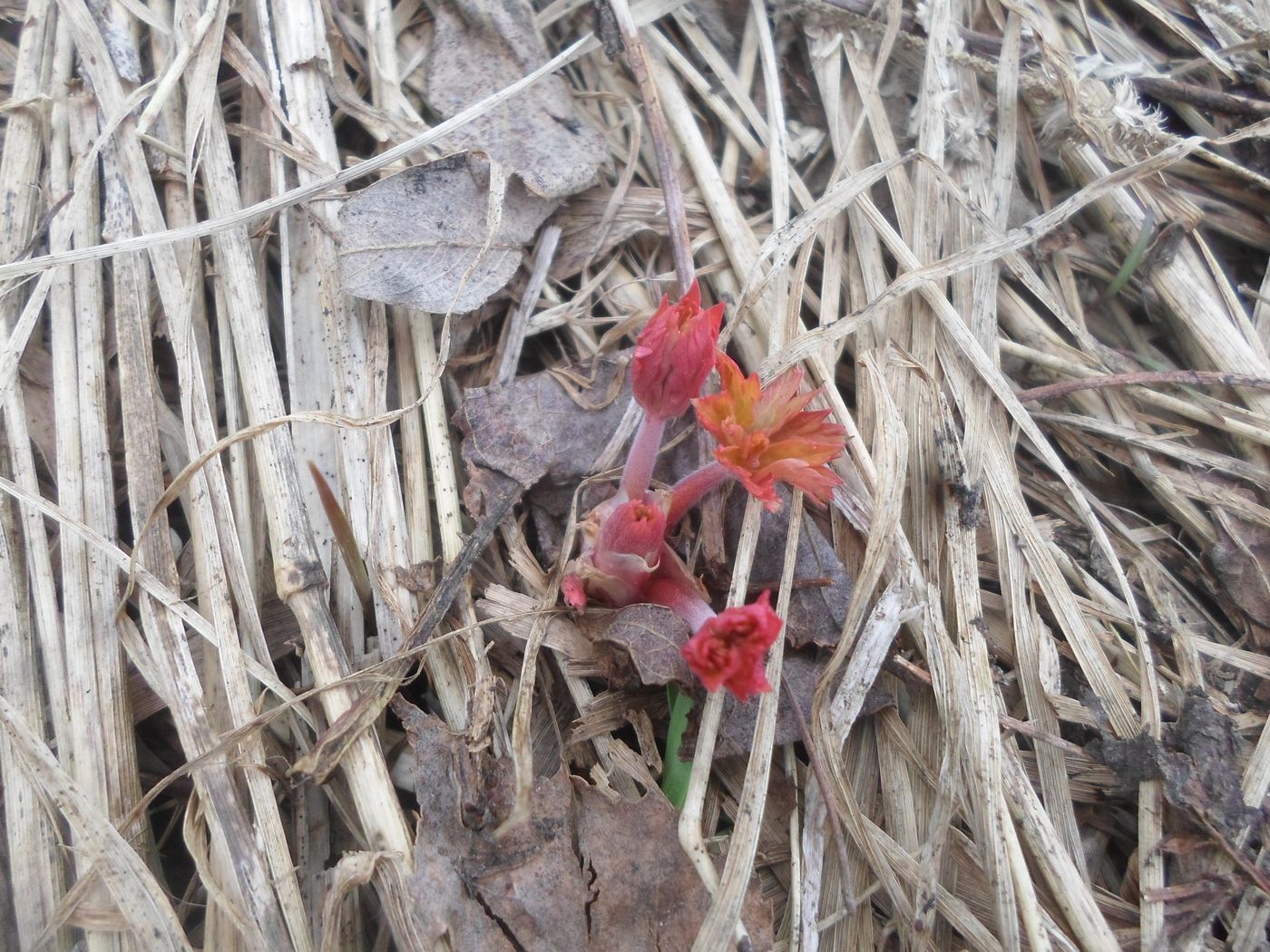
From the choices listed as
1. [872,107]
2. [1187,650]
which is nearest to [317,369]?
[872,107]

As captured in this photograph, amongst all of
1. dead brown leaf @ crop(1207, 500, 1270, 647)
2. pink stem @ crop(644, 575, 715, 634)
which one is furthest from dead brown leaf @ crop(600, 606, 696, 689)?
dead brown leaf @ crop(1207, 500, 1270, 647)

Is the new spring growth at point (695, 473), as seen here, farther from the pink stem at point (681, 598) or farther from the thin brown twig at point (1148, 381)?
the thin brown twig at point (1148, 381)

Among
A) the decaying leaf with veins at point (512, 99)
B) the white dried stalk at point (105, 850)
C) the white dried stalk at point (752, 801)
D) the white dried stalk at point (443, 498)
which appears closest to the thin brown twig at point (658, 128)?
the decaying leaf with veins at point (512, 99)

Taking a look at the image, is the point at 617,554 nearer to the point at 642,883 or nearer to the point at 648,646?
the point at 648,646

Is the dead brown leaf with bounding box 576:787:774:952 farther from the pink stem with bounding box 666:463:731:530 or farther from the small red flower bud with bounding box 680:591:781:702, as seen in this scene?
the pink stem with bounding box 666:463:731:530

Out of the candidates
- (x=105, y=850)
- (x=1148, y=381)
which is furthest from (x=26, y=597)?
(x=1148, y=381)
